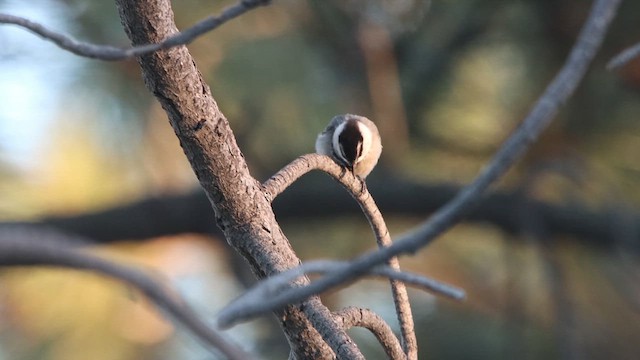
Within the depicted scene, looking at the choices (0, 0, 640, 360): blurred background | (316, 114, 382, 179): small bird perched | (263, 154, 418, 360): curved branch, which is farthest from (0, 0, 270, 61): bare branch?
(0, 0, 640, 360): blurred background

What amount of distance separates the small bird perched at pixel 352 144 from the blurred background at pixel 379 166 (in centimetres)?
32

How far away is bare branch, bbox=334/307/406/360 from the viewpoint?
0.74m

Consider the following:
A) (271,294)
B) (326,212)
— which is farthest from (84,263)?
(326,212)

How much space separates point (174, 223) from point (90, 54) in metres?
1.30

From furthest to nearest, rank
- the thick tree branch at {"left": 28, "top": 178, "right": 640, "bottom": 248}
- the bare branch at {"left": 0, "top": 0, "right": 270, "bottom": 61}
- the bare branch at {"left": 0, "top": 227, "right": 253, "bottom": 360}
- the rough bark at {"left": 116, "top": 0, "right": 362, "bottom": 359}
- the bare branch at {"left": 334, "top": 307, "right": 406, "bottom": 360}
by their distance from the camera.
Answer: the thick tree branch at {"left": 28, "top": 178, "right": 640, "bottom": 248}, the bare branch at {"left": 334, "top": 307, "right": 406, "bottom": 360}, the rough bark at {"left": 116, "top": 0, "right": 362, "bottom": 359}, the bare branch at {"left": 0, "top": 0, "right": 270, "bottom": 61}, the bare branch at {"left": 0, "top": 227, "right": 253, "bottom": 360}

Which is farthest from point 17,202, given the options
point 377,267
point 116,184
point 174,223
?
point 377,267

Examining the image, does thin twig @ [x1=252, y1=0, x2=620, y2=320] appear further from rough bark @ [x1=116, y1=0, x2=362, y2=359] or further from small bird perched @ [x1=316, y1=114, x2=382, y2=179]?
small bird perched @ [x1=316, y1=114, x2=382, y2=179]

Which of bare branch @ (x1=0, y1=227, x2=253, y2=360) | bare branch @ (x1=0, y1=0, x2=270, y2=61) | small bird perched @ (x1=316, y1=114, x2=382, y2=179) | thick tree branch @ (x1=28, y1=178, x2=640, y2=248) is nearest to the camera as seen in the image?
bare branch @ (x1=0, y1=227, x2=253, y2=360)

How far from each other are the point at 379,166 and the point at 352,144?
0.59m

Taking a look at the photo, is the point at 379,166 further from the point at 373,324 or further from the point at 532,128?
the point at 532,128

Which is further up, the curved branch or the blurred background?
the blurred background

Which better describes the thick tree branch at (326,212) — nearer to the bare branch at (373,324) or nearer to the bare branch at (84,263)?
the bare branch at (373,324)

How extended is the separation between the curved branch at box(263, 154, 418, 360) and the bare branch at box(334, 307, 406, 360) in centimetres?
4

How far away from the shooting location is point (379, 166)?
5.94 ft
